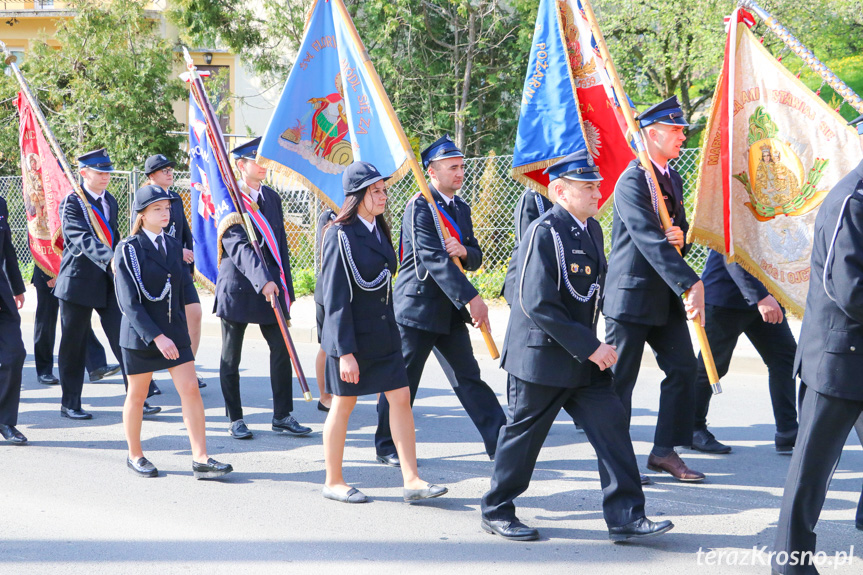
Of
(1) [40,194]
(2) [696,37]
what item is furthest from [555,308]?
(2) [696,37]

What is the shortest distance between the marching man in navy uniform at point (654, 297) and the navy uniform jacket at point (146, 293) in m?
2.57

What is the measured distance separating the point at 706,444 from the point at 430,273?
84.3 inches

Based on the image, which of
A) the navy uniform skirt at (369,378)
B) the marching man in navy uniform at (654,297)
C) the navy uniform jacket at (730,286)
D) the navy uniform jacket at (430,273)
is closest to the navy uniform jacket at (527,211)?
the navy uniform jacket at (430,273)

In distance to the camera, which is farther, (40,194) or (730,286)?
(40,194)

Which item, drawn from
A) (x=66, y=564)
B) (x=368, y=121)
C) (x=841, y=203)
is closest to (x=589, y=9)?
(x=368, y=121)

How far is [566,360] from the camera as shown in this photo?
427 cm

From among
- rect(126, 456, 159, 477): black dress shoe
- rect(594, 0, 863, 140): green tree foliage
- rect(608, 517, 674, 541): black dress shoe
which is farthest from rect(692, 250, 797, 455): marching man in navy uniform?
rect(594, 0, 863, 140): green tree foliage

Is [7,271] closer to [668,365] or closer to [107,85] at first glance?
[668,365]

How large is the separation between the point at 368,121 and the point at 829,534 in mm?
3593

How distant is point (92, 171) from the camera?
23.9 ft

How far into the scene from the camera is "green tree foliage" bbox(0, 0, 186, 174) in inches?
692

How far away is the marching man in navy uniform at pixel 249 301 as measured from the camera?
6.46 metres

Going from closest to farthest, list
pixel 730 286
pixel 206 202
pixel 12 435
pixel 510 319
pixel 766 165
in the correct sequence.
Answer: pixel 510 319, pixel 766 165, pixel 730 286, pixel 12 435, pixel 206 202

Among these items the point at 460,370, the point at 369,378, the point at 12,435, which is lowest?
the point at 12,435
